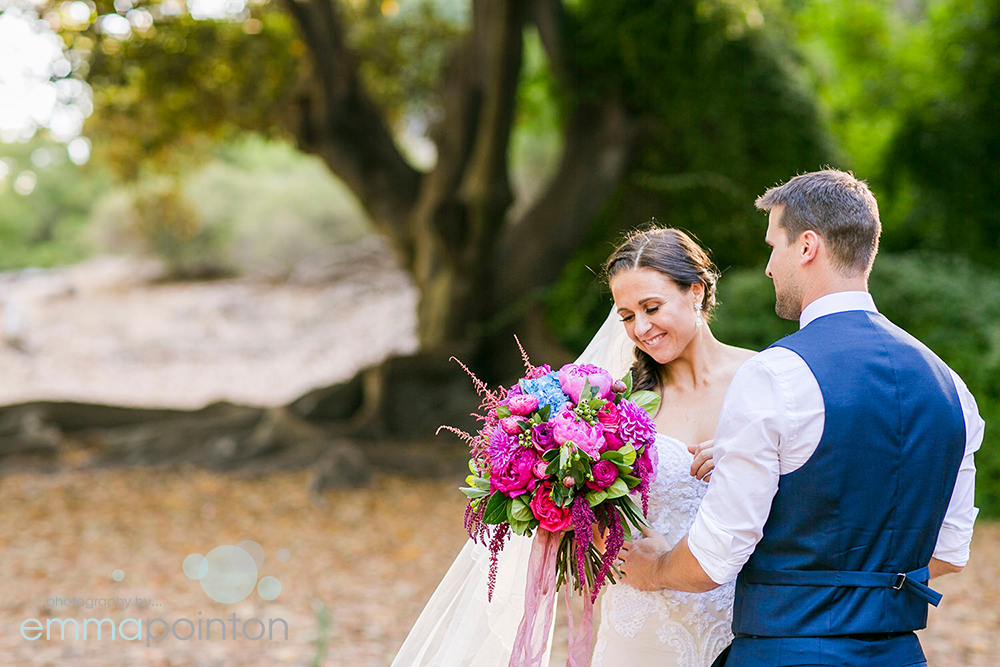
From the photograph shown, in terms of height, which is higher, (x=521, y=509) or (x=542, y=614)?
(x=521, y=509)

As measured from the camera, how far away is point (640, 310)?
2.46 m

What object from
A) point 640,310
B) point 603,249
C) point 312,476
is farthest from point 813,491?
point 603,249

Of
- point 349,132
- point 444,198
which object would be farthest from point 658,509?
point 349,132

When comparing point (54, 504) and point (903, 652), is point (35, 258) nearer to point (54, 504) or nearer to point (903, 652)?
point (54, 504)

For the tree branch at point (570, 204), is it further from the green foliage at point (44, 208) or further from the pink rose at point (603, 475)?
the green foliage at point (44, 208)

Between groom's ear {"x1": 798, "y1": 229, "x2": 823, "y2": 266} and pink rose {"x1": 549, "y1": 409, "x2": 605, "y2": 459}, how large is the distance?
1.94 ft

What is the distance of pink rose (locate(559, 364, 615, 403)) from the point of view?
6.82ft

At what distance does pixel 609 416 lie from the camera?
204 cm

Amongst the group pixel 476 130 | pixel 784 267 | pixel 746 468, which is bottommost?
pixel 746 468

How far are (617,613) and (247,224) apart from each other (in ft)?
84.4

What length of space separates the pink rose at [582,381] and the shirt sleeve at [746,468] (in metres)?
0.35

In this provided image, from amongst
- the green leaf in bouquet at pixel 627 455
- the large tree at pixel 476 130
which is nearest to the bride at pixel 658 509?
the green leaf in bouquet at pixel 627 455

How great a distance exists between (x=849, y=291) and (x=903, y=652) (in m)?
0.77

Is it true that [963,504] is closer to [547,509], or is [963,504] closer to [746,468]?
[746,468]
